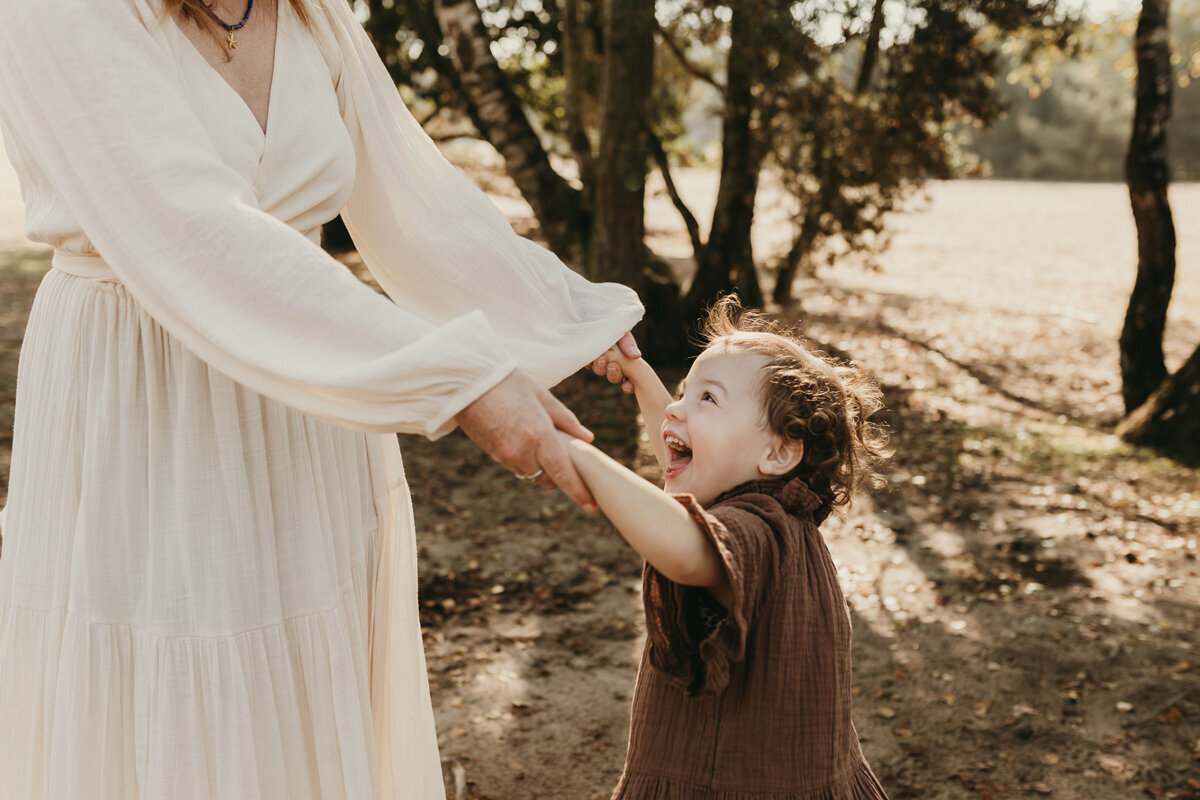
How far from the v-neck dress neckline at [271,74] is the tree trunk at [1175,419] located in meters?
7.35

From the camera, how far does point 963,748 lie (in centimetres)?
398

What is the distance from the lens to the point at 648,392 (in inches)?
91.1

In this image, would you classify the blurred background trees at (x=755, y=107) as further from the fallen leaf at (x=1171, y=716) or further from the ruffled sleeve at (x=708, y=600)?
the ruffled sleeve at (x=708, y=600)

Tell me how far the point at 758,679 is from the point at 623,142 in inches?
279

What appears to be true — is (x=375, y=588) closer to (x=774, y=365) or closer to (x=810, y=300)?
(x=774, y=365)

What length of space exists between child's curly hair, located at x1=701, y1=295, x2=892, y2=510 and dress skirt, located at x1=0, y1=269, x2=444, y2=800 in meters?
0.89

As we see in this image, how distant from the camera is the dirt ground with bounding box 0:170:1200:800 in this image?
12.9ft

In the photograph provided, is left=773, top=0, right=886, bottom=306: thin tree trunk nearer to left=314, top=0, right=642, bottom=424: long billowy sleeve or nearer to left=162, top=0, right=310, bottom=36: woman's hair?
left=314, top=0, right=642, bottom=424: long billowy sleeve

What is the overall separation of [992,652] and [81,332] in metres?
4.21

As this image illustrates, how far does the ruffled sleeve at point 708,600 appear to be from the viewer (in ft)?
5.59

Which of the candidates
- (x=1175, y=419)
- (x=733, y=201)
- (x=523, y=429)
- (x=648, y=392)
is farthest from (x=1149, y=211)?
(x=523, y=429)

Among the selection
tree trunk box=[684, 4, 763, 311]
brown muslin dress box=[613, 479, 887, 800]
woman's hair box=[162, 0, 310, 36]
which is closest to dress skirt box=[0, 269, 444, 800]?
woman's hair box=[162, 0, 310, 36]

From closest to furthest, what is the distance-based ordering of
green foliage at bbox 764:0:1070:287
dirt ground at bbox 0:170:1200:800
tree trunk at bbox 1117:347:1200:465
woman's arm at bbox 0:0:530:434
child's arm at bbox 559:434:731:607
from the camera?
woman's arm at bbox 0:0:530:434
child's arm at bbox 559:434:731:607
dirt ground at bbox 0:170:1200:800
tree trunk at bbox 1117:347:1200:465
green foliage at bbox 764:0:1070:287

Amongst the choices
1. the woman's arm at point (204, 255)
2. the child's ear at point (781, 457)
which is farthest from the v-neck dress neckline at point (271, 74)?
the child's ear at point (781, 457)
